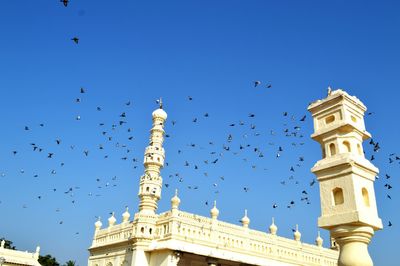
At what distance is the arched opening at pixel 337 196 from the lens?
975 cm

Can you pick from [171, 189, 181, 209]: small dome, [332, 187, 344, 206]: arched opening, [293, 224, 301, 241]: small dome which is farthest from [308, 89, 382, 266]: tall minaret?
[293, 224, 301, 241]: small dome

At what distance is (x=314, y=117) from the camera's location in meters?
11.3

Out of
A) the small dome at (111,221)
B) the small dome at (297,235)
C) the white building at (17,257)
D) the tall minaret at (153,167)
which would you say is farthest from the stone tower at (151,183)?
the white building at (17,257)

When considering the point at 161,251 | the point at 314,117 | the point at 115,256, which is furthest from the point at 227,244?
the point at 314,117

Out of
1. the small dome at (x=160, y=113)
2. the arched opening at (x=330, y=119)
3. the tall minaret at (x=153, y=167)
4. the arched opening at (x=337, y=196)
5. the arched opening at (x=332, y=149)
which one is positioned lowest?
the arched opening at (x=337, y=196)

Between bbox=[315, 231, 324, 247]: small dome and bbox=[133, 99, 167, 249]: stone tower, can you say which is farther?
bbox=[315, 231, 324, 247]: small dome

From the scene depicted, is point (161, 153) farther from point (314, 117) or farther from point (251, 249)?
point (314, 117)

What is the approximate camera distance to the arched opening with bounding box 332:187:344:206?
A: 384 inches

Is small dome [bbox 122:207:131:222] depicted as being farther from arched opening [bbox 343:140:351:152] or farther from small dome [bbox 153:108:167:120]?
arched opening [bbox 343:140:351:152]

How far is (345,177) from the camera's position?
9.71 meters

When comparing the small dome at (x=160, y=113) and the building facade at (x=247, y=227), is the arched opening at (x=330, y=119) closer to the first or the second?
the building facade at (x=247, y=227)

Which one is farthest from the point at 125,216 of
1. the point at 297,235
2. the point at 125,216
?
the point at 297,235

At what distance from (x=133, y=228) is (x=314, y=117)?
11.8 metres

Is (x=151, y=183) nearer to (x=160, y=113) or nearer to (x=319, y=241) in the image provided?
(x=160, y=113)
